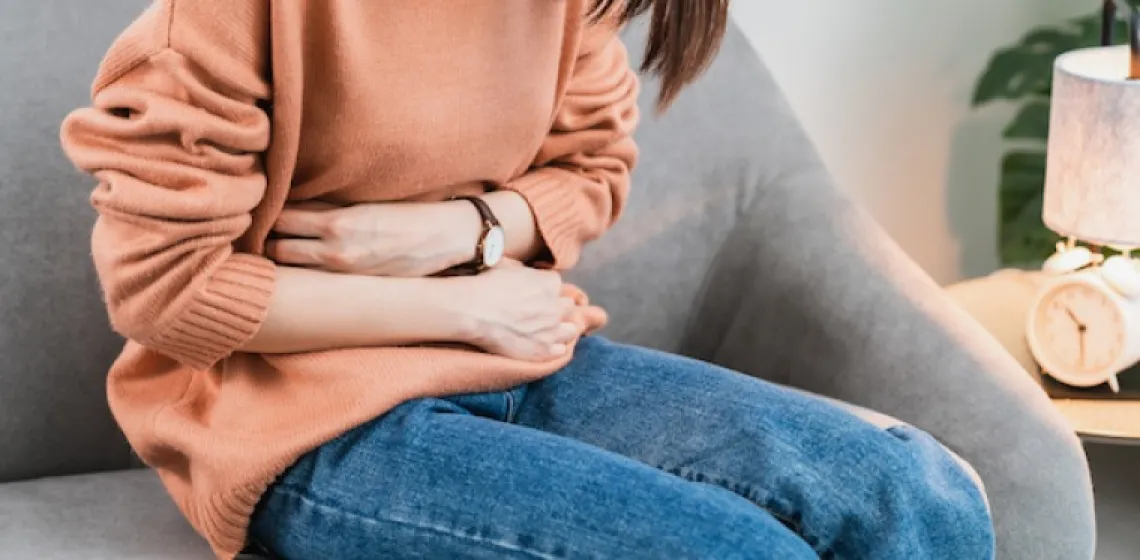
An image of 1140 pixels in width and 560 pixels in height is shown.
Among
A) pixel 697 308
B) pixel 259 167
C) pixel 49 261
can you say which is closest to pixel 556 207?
pixel 259 167

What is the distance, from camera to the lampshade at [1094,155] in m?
1.48

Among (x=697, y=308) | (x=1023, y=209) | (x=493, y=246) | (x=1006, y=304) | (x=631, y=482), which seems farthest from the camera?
(x=1023, y=209)

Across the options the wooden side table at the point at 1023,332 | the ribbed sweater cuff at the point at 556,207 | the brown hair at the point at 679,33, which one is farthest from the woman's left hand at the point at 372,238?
the wooden side table at the point at 1023,332

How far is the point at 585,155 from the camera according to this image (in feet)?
4.15

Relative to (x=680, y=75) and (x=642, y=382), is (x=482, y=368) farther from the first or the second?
(x=680, y=75)

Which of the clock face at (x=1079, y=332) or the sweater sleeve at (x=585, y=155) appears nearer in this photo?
the sweater sleeve at (x=585, y=155)

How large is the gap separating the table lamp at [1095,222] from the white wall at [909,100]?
49 cm

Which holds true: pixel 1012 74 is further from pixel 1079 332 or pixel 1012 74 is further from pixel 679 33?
pixel 679 33

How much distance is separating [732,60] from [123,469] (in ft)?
2.76

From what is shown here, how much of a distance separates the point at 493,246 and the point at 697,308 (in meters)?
0.50

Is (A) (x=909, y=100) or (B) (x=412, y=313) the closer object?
(B) (x=412, y=313)

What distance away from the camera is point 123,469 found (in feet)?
4.43

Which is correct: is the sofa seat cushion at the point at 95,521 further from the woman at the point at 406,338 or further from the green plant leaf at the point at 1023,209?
the green plant leaf at the point at 1023,209

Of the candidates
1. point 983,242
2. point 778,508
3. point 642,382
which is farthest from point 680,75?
point 983,242
